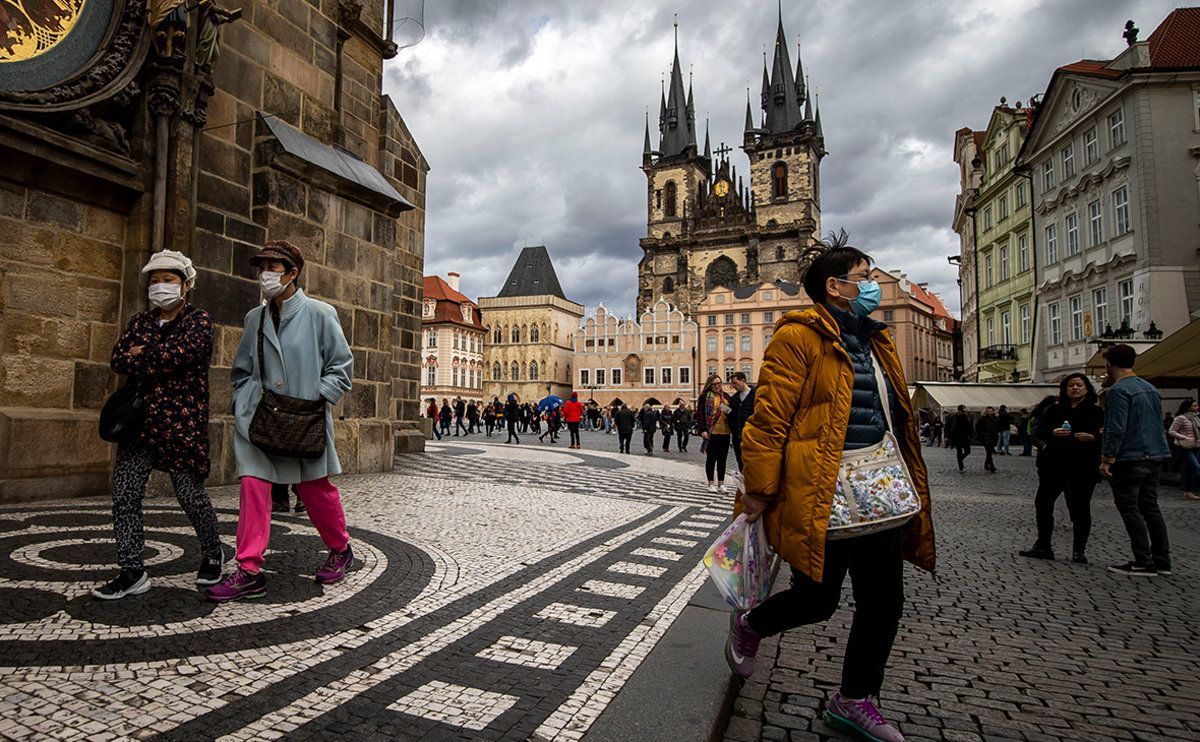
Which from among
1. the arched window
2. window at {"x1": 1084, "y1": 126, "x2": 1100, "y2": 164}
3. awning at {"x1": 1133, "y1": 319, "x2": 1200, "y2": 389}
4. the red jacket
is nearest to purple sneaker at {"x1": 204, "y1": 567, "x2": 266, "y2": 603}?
awning at {"x1": 1133, "y1": 319, "x2": 1200, "y2": 389}

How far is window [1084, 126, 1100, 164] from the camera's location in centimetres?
2433

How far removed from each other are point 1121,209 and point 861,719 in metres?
27.3

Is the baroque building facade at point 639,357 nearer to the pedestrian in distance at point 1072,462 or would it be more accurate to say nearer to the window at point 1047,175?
the window at point 1047,175

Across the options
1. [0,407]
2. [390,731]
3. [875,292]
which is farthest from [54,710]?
[0,407]

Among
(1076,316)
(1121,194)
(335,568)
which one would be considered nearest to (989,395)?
(1076,316)

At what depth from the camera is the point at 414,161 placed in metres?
12.4

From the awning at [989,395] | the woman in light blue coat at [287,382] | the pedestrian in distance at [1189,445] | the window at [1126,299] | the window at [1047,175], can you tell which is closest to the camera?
the woman in light blue coat at [287,382]

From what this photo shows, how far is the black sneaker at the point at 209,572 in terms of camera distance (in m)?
3.37

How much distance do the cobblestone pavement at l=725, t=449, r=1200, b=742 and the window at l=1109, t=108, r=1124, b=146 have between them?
2344cm

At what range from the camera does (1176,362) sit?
11633mm

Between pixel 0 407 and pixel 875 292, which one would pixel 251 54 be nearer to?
pixel 0 407

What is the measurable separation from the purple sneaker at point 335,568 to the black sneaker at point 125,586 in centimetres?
79

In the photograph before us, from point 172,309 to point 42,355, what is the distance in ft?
12.4

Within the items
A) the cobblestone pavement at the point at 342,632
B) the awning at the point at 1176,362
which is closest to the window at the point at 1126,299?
the awning at the point at 1176,362
